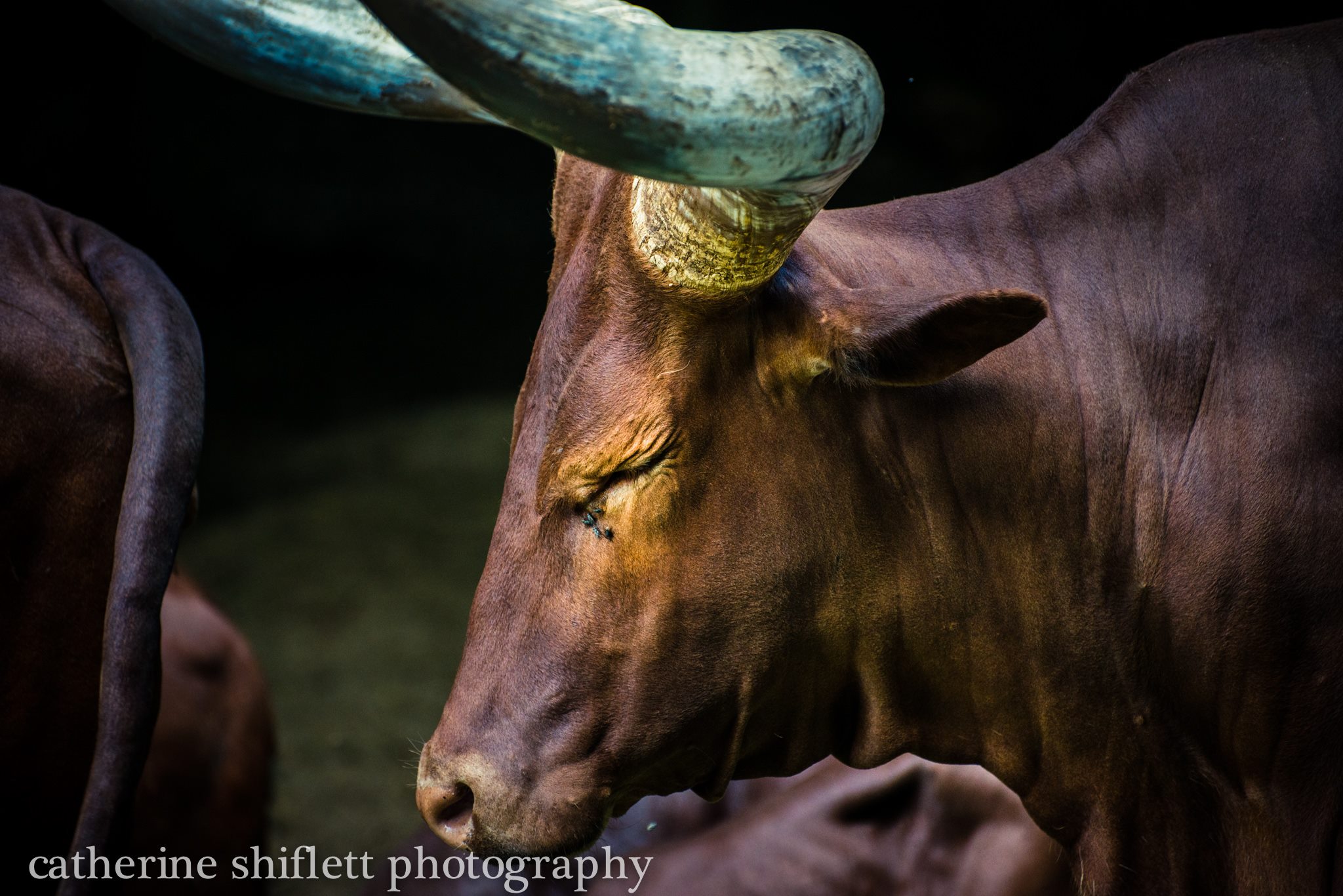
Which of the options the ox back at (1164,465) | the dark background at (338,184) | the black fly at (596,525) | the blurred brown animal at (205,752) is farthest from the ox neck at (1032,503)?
the dark background at (338,184)

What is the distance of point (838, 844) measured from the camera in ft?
9.65

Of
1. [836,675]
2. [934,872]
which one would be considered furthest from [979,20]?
[836,675]

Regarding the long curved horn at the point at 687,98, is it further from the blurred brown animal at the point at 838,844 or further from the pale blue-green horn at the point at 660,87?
the blurred brown animal at the point at 838,844

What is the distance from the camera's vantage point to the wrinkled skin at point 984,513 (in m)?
1.78

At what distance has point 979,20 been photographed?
5.84 m

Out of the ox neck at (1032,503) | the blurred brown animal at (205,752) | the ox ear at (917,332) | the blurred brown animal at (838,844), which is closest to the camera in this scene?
the ox ear at (917,332)

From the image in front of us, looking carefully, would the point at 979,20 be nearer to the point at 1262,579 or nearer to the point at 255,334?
the point at 1262,579

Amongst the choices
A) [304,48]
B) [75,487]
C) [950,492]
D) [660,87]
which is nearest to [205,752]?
[75,487]

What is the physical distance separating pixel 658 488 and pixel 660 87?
2.06ft

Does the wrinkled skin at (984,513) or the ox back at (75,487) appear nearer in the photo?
the wrinkled skin at (984,513)

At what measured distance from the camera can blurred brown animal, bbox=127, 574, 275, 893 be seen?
3.18m

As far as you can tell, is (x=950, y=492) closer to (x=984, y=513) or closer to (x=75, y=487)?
(x=984, y=513)

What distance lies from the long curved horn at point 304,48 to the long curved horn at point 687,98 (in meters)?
0.55

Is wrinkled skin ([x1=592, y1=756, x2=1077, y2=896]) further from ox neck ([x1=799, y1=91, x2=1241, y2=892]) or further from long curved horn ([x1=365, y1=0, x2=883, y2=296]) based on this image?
long curved horn ([x1=365, y1=0, x2=883, y2=296])
